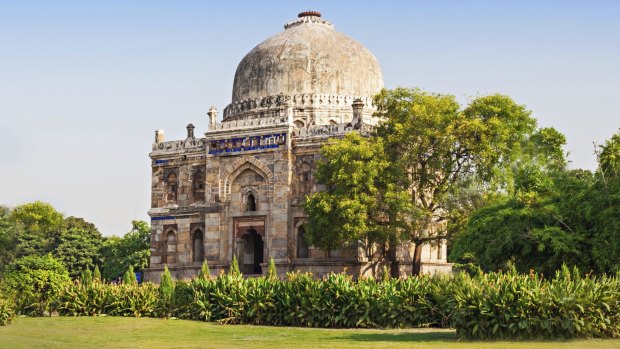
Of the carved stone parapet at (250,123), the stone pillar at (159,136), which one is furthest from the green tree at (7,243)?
the carved stone parapet at (250,123)

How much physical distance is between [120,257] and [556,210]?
35936 millimetres

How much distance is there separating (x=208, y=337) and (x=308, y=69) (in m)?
24.5

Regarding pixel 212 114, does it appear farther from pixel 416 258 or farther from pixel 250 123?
pixel 416 258

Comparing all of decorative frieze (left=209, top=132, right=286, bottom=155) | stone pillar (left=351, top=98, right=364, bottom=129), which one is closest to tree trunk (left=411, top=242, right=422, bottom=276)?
stone pillar (left=351, top=98, right=364, bottom=129)

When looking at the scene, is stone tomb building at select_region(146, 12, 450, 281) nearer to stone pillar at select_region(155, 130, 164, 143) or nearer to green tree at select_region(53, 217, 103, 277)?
stone pillar at select_region(155, 130, 164, 143)

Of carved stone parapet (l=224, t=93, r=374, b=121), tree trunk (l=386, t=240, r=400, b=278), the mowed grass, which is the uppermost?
carved stone parapet (l=224, t=93, r=374, b=121)

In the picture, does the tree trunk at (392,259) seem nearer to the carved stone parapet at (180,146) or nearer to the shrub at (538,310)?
the carved stone parapet at (180,146)

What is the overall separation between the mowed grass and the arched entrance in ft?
52.4

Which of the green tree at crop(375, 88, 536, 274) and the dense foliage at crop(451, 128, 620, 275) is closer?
the dense foliage at crop(451, 128, 620, 275)

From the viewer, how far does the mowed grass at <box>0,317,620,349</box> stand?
18812 mm

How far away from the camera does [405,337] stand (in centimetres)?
2048

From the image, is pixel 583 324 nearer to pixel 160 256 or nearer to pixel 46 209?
pixel 160 256

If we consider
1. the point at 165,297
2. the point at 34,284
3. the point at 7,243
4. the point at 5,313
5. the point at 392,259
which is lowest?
the point at 5,313

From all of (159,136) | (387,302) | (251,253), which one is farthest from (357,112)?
(387,302)
